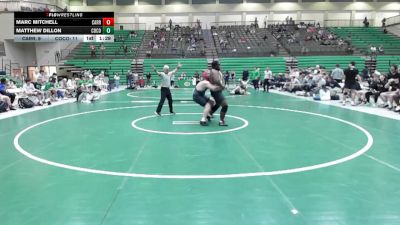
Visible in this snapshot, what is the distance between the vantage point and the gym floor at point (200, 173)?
449cm

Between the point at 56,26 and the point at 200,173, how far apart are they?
15.1 m

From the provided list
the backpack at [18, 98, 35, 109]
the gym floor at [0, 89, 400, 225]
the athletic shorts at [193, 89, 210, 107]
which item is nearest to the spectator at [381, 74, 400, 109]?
the gym floor at [0, 89, 400, 225]

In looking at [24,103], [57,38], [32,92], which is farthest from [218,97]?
[57,38]

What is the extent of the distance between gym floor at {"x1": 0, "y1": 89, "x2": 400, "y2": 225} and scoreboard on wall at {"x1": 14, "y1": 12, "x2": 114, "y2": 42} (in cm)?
852

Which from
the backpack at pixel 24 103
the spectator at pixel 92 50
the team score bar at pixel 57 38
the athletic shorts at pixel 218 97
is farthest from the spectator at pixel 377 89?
the spectator at pixel 92 50

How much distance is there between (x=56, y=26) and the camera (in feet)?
59.7

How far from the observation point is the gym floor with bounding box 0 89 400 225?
177 inches

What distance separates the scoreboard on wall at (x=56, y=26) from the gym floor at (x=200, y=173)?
27.9 ft

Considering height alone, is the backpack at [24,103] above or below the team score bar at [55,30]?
below

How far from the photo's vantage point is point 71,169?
6379mm

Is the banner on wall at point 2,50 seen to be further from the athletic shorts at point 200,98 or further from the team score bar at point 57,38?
the athletic shorts at point 200,98

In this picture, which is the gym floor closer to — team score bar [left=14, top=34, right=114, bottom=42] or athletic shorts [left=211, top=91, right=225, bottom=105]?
athletic shorts [left=211, top=91, right=225, bottom=105]

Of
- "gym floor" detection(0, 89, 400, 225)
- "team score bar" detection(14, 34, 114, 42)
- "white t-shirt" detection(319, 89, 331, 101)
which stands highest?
"team score bar" detection(14, 34, 114, 42)

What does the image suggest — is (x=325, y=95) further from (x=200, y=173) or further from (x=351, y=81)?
(x=200, y=173)
